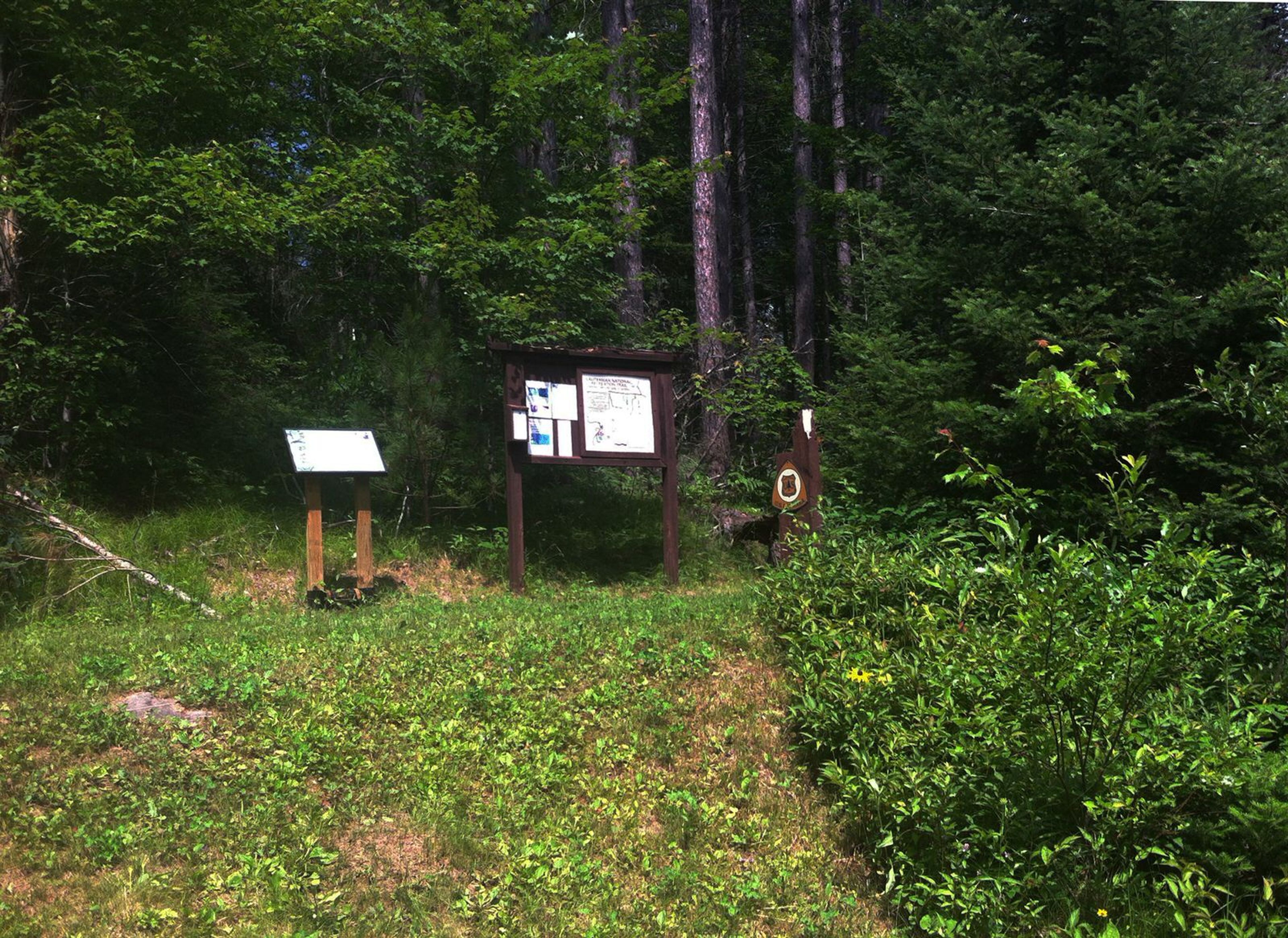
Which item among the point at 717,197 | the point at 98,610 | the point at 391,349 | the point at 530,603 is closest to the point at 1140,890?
the point at 530,603

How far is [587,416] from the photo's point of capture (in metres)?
10.6

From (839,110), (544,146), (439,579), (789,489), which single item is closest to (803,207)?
(839,110)

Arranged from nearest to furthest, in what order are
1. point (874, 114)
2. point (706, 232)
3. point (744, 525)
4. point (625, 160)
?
point (744, 525) → point (625, 160) → point (706, 232) → point (874, 114)

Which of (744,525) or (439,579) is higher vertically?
(744,525)

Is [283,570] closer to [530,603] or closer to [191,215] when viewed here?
[530,603]

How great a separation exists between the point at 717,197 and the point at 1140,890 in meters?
18.4

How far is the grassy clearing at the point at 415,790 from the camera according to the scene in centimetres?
429

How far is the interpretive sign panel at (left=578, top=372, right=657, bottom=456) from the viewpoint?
34.8 feet

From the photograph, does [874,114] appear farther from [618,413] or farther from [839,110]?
[618,413]

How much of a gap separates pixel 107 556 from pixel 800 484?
6457 millimetres

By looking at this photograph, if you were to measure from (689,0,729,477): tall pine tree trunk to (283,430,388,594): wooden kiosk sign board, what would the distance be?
649 centimetres

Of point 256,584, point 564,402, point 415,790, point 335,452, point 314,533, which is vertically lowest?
point 415,790

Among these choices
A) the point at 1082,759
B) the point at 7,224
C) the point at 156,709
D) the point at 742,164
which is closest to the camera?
the point at 1082,759

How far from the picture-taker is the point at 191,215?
9.80m
